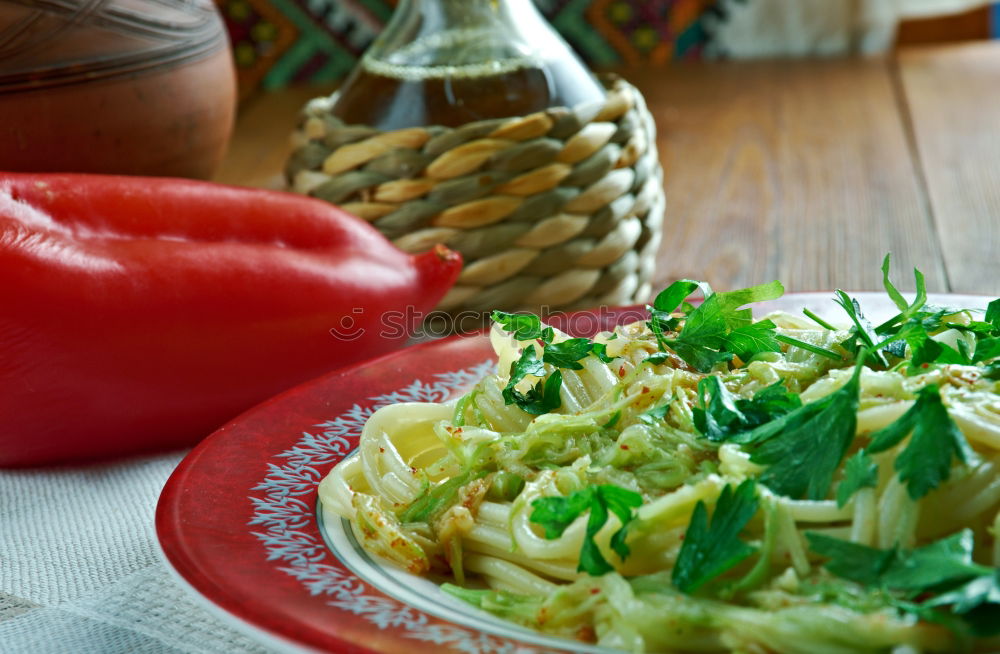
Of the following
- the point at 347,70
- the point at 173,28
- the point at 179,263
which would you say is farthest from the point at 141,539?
the point at 347,70

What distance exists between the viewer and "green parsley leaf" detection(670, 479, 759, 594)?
32.9 inches

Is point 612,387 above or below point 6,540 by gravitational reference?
above

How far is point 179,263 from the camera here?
1382mm

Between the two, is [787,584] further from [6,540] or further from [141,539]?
[6,540]

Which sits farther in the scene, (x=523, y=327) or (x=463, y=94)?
(x=463, y=94)

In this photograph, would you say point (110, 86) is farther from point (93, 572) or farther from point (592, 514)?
point (592, 514)

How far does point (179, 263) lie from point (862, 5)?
2.85 m

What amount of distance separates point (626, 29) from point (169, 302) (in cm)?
265

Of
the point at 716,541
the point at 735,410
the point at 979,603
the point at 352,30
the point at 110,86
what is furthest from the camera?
the point at 352,30

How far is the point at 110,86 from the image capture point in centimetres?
162

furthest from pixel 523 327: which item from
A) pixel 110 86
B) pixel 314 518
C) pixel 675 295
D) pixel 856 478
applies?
pixel 110 86

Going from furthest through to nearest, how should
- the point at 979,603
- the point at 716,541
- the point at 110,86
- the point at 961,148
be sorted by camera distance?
the point at 961,148, the point at 110,86, the point at 716,541, the point at 979,603

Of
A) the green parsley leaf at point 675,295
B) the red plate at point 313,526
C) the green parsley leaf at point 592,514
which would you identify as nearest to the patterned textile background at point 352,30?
the red plate at point 313,526

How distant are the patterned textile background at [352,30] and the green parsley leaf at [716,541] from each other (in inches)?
119
